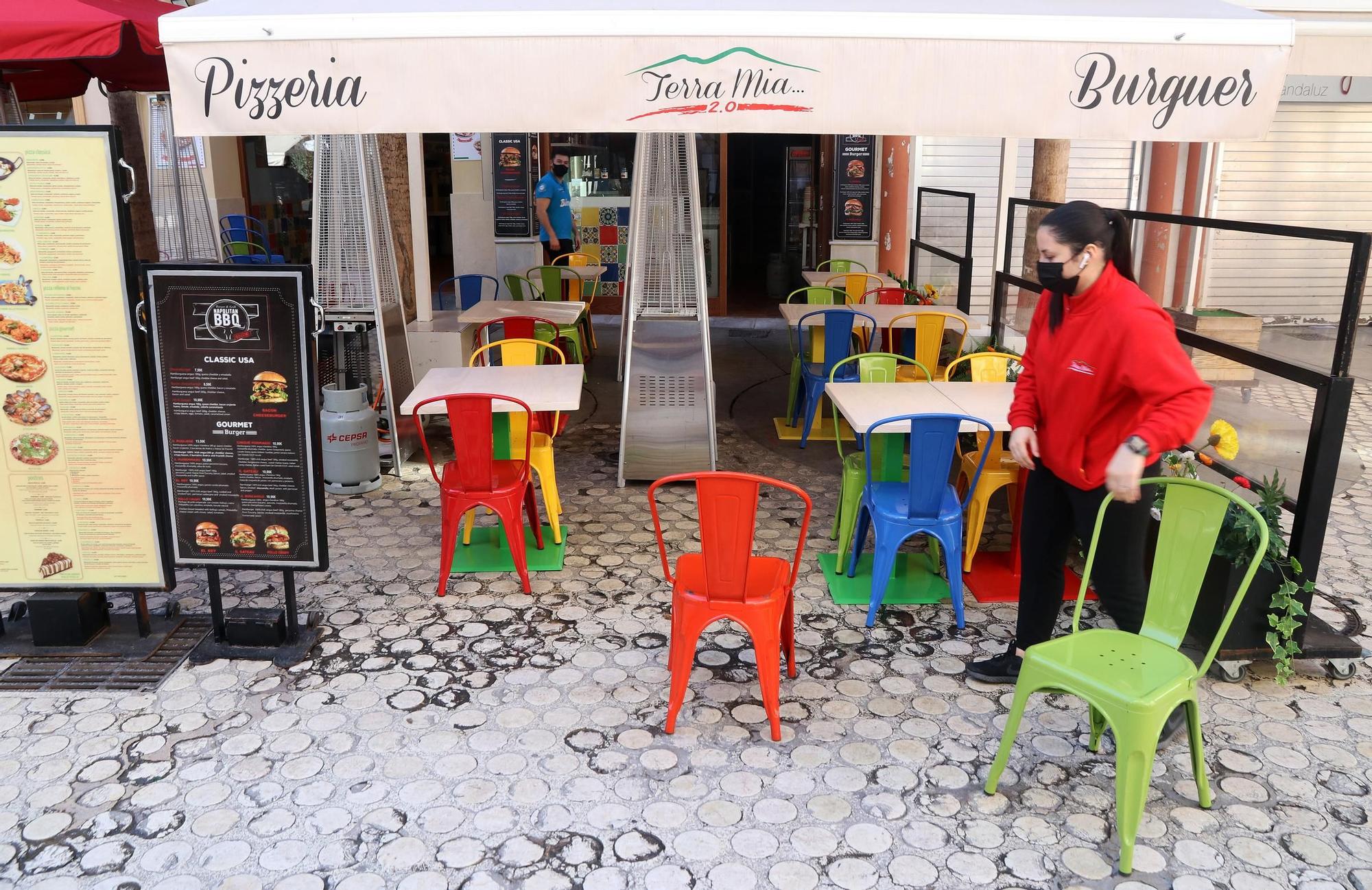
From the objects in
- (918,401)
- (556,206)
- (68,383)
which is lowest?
(918,401)

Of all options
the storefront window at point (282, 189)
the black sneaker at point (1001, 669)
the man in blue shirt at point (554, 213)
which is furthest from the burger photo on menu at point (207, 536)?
the storefront window at point (282, 189)

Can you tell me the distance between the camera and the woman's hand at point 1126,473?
285 centimetres

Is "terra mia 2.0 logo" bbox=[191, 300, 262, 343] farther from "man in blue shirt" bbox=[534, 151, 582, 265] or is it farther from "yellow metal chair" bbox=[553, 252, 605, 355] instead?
"man in blue shirt" bbox=[534, 151, 582, 265]

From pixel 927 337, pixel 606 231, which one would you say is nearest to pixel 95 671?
pixel 927 337

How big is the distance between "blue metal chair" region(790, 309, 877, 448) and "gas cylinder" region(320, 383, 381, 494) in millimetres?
2786

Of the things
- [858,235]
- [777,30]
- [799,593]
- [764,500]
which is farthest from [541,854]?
[858,235]

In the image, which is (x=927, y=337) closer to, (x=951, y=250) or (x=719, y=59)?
A: (x=951, y=250)

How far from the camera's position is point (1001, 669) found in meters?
3.92

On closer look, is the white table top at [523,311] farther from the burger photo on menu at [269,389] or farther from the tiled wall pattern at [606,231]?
the tiled wall pattern at [606,231]

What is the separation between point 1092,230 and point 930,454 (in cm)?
132

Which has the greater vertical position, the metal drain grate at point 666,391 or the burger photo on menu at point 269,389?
the burger photo on menu at point 269,389

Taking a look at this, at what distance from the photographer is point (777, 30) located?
3363 millimetres

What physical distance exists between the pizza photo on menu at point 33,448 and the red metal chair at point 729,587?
7.73 ft

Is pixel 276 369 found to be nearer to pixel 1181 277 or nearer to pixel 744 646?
pixel 744 646
